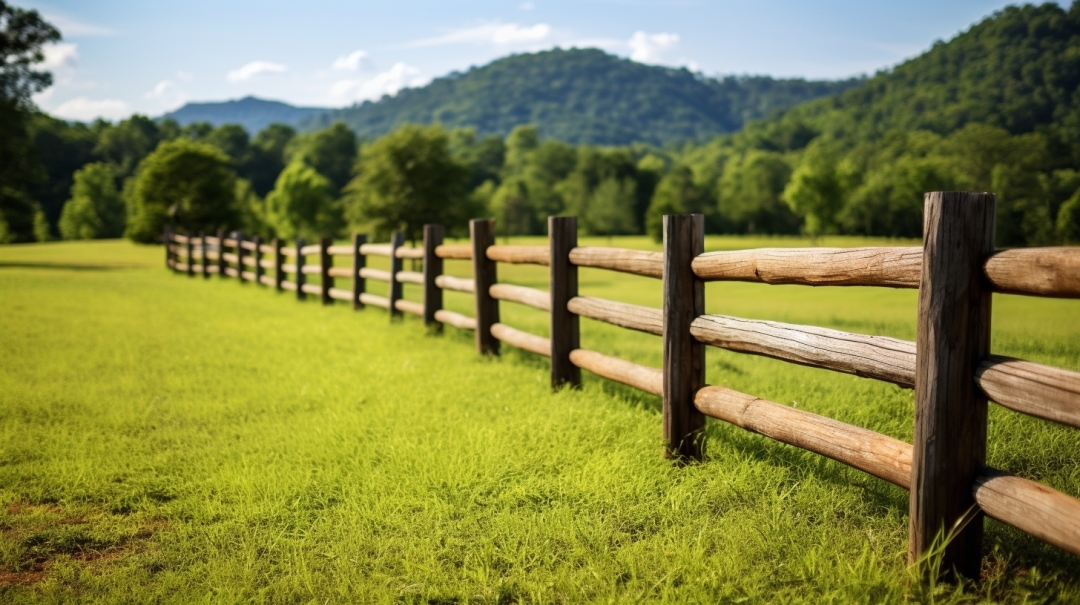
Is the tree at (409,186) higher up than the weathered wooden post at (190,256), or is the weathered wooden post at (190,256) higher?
the tree at (409,186)

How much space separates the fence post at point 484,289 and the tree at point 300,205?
65.0 meters

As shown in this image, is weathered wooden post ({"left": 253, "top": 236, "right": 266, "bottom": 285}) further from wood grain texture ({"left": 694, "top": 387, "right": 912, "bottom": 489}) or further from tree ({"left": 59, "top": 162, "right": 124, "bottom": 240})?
tree ({"left": 59, "top": 162, "right": 124, "bottom": 240})

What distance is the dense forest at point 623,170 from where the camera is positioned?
34.5 m

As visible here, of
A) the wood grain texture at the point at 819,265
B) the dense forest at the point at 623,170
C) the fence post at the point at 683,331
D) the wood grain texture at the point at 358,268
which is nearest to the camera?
the wood grain texture at the point at 819,265

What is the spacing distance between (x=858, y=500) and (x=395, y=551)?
2492 millimetres

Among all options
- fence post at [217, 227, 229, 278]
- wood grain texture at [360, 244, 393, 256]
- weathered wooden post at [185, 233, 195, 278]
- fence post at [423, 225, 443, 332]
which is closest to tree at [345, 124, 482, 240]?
weathered wooden post at [185, 233, 195, 278]

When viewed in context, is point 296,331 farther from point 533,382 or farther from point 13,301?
point 13,301

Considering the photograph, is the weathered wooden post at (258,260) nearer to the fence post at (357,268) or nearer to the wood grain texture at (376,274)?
the fence post at (357,268)

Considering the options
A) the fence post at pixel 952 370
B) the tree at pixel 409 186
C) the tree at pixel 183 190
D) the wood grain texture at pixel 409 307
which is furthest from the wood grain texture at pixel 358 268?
the tree at pixel 183 190

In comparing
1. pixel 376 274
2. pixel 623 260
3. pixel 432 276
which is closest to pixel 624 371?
pixel 623 260

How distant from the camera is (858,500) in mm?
3795

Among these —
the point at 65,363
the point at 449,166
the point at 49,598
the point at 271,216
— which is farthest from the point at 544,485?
the point at 271,216

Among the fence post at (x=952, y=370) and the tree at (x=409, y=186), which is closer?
the fence post at (x=952, y=370)

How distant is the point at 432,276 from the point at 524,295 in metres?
3.11
